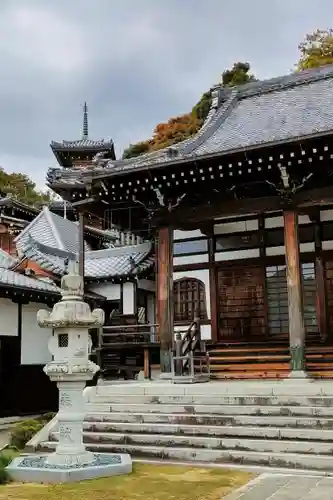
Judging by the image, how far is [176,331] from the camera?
15.0m

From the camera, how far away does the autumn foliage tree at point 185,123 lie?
144 ft

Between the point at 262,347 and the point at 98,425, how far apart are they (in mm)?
5526

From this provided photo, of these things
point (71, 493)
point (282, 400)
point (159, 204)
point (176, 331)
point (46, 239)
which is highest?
point (46, 239)

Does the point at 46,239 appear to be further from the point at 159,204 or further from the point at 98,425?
the point at 98,425

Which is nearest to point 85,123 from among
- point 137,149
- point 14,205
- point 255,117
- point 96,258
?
point 137,149

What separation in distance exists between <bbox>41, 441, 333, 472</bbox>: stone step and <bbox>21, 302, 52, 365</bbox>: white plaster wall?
8097 mm

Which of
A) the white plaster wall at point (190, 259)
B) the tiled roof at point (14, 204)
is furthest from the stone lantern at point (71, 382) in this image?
the tiled roof at point (14, 204)

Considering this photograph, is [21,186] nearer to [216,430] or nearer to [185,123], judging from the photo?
[185,123]

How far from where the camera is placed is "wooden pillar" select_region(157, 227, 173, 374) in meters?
12.8

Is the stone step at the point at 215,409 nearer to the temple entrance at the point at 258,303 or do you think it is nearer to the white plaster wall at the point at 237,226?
the temple entrance at the point at 258,303

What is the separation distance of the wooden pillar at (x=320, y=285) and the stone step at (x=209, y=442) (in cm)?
586

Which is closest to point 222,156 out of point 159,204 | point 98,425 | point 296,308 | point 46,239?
point 159,204

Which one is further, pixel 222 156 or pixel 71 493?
pixel 222 156

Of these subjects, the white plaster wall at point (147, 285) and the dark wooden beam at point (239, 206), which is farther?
the white plaster wall at point (147, 285)
